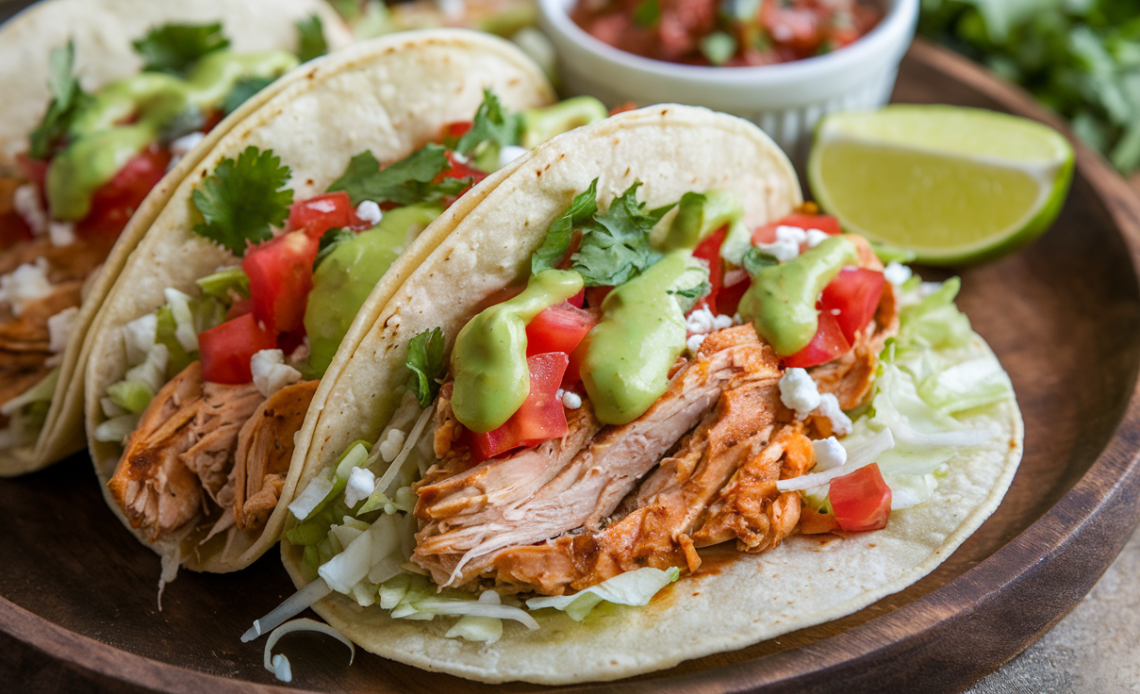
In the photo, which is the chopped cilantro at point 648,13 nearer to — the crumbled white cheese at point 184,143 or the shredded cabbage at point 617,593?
the crumbled white cheese at point 184,143

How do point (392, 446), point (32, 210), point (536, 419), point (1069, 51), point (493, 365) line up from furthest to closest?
point (1069, 51), point (32, 210), point (392, 446), point (536, 419), point (493, 365)

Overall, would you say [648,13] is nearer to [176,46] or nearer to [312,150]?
[312,150]

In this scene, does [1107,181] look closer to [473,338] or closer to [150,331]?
[473,338]

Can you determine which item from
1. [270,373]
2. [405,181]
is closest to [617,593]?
[270,373]

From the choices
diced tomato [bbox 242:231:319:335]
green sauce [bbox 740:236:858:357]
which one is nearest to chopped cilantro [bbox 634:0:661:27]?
green sauce [bbox 740:236:858:357]

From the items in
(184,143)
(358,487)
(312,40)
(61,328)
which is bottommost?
(61,328)

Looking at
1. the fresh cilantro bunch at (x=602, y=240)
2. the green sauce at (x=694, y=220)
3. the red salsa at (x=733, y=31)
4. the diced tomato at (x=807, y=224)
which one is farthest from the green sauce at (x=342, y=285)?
the red salsa at (x=733, y=31)
